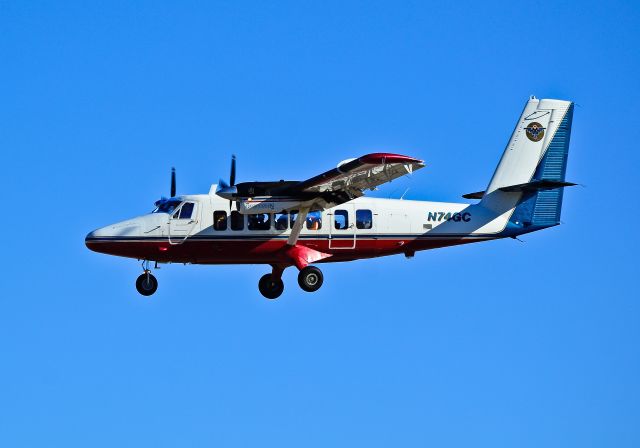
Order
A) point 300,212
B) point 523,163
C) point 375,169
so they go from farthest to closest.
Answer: point 523,163 → point 300,212 → point 375,169

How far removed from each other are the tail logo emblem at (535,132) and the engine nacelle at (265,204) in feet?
23.7

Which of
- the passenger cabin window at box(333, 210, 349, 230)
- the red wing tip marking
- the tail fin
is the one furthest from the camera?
the tail fin

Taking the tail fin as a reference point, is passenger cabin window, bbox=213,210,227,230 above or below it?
below

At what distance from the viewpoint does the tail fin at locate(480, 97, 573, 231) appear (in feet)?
113

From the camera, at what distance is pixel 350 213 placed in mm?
33594

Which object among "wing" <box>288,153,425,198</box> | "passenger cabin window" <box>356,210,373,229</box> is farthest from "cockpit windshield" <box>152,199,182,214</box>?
"passenger cabin window" <box>356,210,373,229</box>

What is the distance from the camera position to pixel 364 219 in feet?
110

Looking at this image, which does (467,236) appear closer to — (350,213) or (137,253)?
(350,213)

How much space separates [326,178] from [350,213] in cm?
242

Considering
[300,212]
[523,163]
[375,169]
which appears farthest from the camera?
[523,163]

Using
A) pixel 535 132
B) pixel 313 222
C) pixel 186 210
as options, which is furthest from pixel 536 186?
pixel 186 210

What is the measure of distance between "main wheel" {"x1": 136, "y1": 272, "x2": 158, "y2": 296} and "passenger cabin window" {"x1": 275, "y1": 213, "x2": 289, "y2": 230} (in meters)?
3.53

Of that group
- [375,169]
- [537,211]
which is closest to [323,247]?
[375,169]

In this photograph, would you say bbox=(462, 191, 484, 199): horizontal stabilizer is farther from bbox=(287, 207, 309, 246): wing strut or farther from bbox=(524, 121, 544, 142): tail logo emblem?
bbox=(287, 207, 309, 246): wing strut
